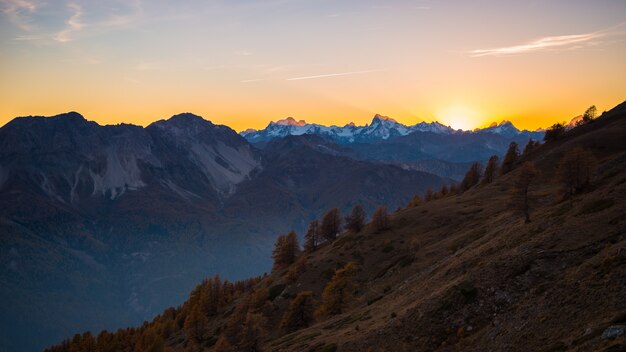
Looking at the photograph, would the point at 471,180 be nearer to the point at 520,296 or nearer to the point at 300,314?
the point at 300,314

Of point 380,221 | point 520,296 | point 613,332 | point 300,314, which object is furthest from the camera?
point 380,221

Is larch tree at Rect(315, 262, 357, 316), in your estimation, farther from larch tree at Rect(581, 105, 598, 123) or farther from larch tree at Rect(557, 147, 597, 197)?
larch tree at Rect(581, 105, 598, 123)

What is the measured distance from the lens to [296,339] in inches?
2712

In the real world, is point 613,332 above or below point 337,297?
above

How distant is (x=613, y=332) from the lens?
29828 millimetres

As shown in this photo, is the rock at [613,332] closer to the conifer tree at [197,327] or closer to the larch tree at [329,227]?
the conifer tree at [197,327]

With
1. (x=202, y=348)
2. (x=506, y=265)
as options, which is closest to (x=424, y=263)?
(x=506, y=265)

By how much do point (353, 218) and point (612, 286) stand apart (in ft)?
342

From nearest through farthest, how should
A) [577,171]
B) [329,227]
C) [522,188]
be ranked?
[577,171], [522,188], [329,227]

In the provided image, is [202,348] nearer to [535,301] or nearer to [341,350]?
[341,350]

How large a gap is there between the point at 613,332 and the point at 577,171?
51408 mm

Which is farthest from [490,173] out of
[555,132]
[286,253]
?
[286,253]

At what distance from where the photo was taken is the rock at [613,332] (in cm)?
2950

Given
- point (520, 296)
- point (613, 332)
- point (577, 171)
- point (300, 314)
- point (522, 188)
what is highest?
point (577, 171)
